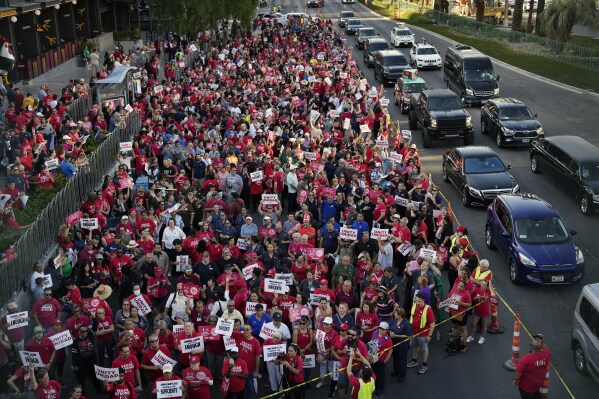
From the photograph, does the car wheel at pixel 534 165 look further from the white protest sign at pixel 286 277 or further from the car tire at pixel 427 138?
the white protest sign at pixel 286 277

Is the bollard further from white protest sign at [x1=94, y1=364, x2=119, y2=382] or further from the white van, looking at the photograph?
Answer: white protest sign at [x1=94, y1=364, x2=119, y2=382]

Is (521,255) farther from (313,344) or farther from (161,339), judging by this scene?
(161,339)

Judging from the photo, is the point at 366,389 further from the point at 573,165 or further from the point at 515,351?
the point at 573,165

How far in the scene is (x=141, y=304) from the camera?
1471 cm

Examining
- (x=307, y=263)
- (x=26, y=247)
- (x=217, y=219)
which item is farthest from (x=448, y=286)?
(x=26, y=247)

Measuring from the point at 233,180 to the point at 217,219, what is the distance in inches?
127

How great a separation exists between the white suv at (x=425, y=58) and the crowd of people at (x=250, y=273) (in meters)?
23.1

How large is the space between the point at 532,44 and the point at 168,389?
51.6 metres

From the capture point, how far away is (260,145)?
2364 cm

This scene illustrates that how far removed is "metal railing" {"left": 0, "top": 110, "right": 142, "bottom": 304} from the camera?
1666 cm

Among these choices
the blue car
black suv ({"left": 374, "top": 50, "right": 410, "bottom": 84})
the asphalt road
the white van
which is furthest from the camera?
black suv ({"left": 374, "top": 50, "right": 410, "bottom": 84})

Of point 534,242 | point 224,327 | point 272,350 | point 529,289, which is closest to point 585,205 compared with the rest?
point 534,242

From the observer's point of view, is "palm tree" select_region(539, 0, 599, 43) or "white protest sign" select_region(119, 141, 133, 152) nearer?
"white protest sign" select_region(119, 141, 133, 152)

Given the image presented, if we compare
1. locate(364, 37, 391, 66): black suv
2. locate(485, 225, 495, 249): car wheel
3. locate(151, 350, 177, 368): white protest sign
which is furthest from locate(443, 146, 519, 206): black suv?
locate(364, 37, 391, 66): black suv
